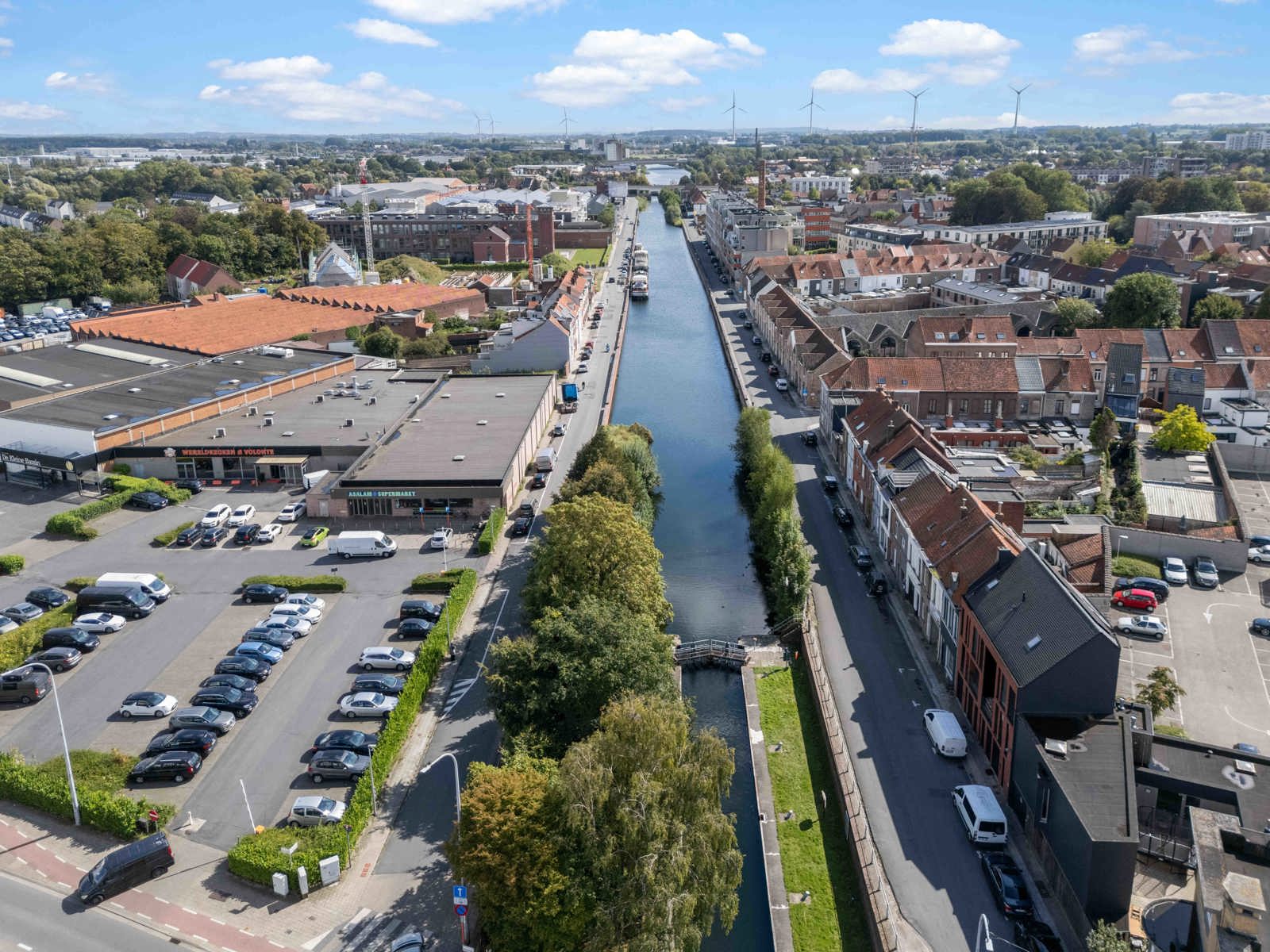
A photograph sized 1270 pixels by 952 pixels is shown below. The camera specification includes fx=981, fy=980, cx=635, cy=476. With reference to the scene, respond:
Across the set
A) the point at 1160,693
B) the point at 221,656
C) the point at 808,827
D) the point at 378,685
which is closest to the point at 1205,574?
the point at 1160,693

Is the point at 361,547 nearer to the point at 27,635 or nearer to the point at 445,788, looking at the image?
the point at 27,635

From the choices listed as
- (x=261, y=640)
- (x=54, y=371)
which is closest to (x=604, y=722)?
(x=261, y=640)

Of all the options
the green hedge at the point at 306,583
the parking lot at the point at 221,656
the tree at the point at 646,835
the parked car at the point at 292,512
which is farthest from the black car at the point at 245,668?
the tree at the point at 646,835

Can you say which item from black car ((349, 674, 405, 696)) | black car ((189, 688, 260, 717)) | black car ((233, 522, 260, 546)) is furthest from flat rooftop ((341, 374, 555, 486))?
black car ((189, 688, 260, 717))

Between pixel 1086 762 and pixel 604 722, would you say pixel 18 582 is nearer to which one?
pixel 604 722

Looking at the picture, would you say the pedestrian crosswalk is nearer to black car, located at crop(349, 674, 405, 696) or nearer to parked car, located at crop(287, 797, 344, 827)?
parked car, located at crop(287, 797, 344, 827)
